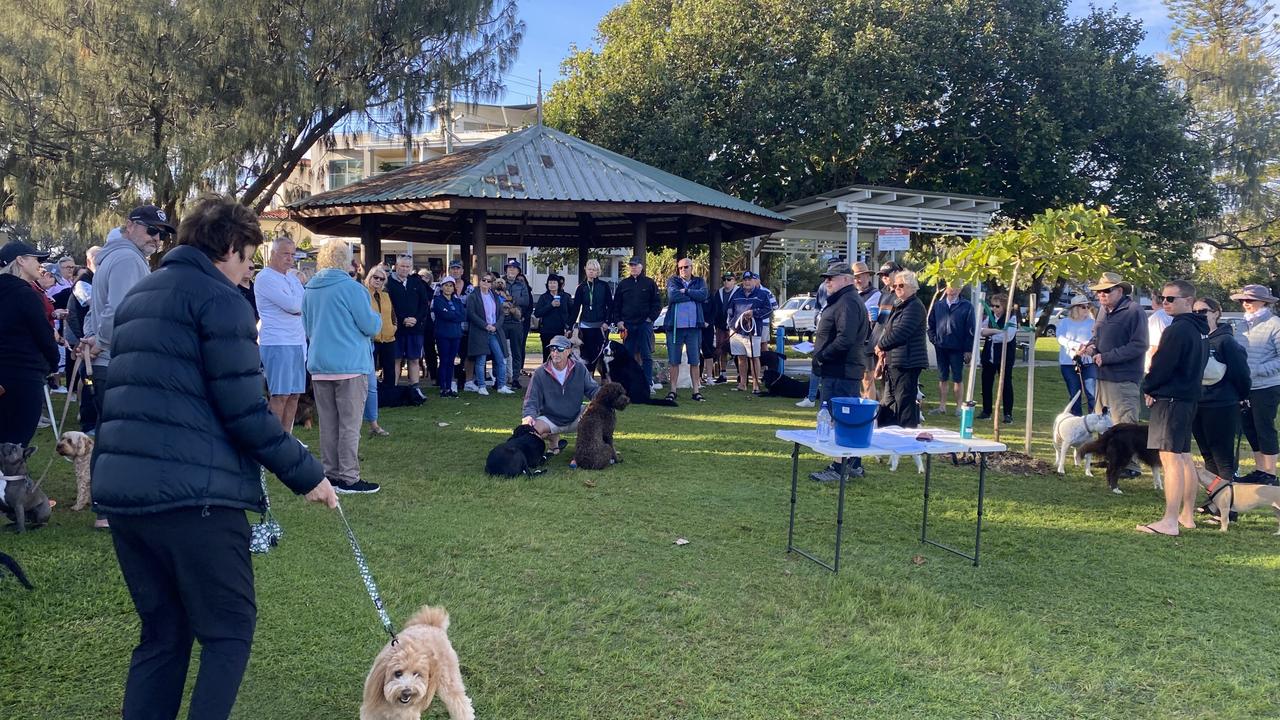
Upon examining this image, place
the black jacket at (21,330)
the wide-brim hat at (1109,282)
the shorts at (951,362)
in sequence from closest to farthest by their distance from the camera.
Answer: the black jacket at (21,330), the wide-brim hat at (1109,282), the shorts at (951,362)

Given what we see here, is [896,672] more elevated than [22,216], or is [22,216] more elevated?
[22,216]

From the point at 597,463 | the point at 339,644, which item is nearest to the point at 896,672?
the point at 339,644

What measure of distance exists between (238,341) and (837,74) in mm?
20362

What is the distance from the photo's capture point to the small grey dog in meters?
5.14

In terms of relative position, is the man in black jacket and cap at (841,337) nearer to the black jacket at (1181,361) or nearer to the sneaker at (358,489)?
the black jacket at (1181,361)

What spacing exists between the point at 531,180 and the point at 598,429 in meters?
7.22

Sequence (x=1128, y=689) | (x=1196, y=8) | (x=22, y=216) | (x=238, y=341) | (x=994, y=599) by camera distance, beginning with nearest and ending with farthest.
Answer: (x=238, y=341) → (x=1128, y=689) → (x=994, y=599) → (x=22, y=216) → (x=1196, y=8)

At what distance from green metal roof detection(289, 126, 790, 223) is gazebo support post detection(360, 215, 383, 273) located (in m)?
0.61

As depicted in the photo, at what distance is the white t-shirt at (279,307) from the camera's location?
670 cm

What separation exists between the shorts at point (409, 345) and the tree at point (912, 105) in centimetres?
1202

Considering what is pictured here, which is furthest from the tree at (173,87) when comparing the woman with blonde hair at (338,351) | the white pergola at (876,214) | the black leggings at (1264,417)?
the black leggings at (1264,417)

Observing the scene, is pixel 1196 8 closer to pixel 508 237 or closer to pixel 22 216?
pixel 508 237

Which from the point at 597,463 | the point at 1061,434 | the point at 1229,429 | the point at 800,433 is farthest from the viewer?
the point at 1061,434

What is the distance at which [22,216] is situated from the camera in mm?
16625
